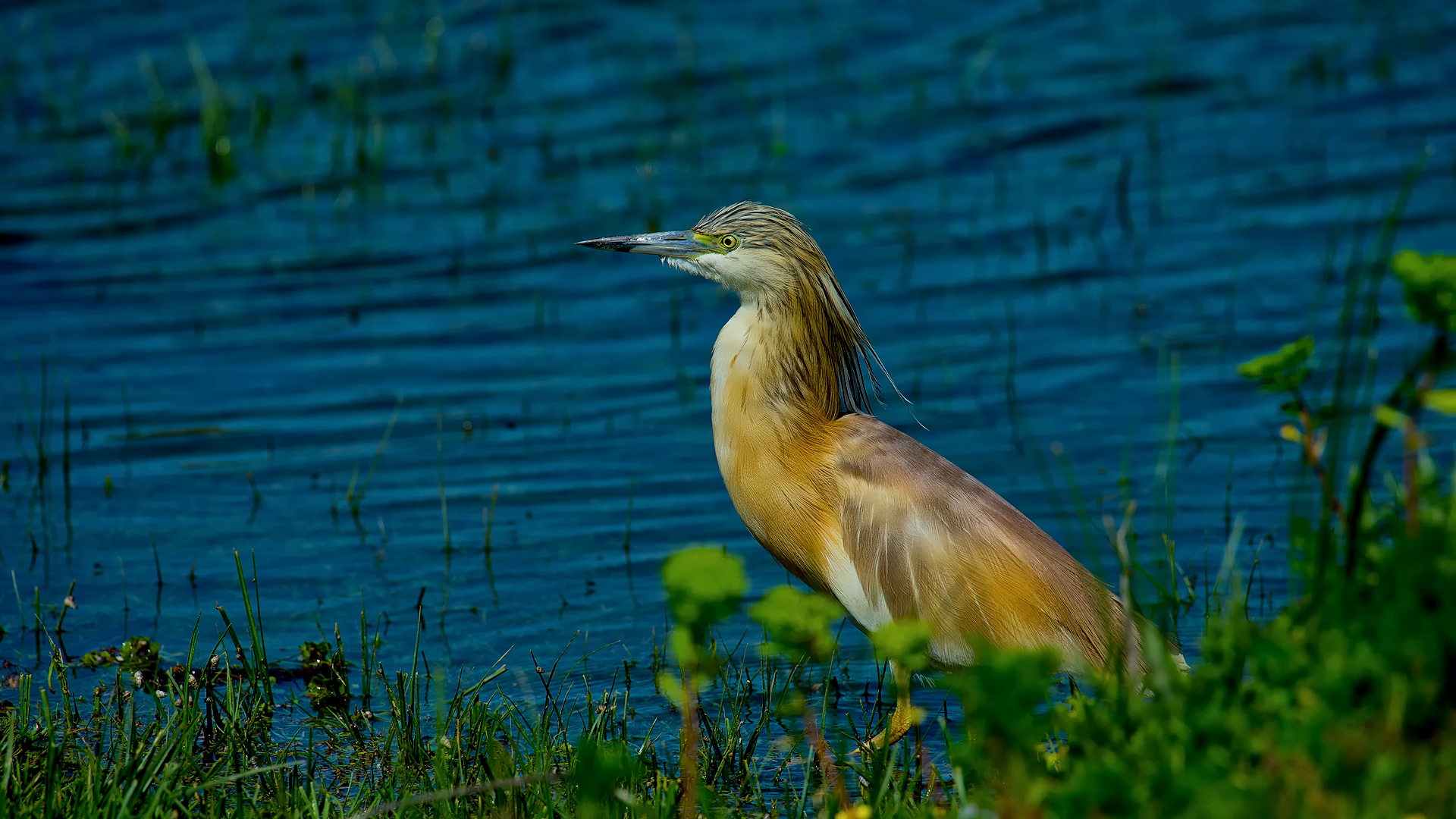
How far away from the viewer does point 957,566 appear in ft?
15.6

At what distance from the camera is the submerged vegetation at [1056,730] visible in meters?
2.38

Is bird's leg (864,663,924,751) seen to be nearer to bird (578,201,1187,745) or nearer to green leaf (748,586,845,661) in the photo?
bird (578,201,1187,745)

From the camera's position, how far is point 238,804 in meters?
3.49

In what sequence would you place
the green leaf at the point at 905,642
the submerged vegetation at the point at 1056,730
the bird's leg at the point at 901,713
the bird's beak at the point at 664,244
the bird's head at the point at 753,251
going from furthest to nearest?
the bird's beak at the point at 664,244 < the bird's head at the point at 753,251 < the bird's leg at the point at 901,713 < the green leaf at the point at 905,642 < the submerged vegetation at the point at 1056,730

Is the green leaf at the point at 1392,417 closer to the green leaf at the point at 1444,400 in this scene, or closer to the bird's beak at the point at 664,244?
the green leaf at the point at 1444,400

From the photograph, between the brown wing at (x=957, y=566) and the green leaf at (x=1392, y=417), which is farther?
the brown wing at (x=957, y=566)

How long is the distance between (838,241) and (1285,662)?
7.64m

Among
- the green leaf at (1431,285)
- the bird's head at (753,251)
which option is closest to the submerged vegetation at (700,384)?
the green leaf at (1431,285)

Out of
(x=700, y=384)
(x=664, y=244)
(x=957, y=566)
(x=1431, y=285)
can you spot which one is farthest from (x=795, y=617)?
(x=700, y=384)

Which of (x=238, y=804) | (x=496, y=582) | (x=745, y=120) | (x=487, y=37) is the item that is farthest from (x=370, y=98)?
(x=238, y=804)

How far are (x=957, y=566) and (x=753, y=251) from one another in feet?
3.92

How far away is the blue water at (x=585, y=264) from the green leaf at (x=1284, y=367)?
2.03ft

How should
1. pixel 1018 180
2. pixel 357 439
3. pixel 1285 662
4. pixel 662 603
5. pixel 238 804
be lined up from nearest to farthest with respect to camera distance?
pixel 1285 662 → pixel 238 804 → pixel 662 603 → pixel 357 439 → pixel 1018 180

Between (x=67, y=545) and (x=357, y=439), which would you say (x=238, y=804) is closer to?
(x=67, y=545)
